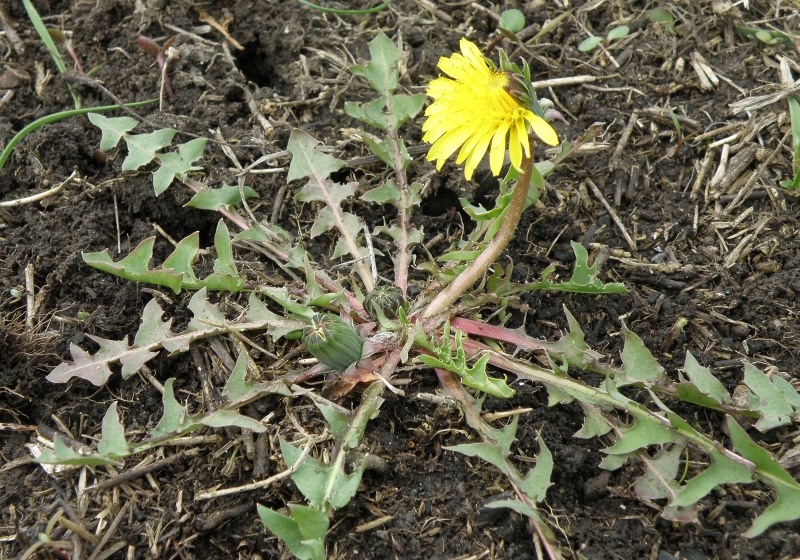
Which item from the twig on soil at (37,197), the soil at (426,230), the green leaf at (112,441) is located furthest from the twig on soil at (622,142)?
the twig on soil at (37,197)

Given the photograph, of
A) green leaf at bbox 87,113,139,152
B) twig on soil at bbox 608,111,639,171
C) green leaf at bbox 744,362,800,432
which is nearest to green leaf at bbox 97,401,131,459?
green leaf at bbox 87,113,139,152

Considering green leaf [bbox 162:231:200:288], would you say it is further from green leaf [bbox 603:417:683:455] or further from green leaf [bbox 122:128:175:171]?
green leaf [bbox 603:417:683:455]

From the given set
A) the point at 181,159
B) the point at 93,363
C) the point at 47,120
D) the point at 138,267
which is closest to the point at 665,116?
the point at 181,159

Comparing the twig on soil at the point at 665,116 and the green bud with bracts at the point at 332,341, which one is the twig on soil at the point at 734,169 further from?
the green bud with bracts at the point at 332,341

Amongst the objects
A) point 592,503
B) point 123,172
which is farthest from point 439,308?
point 123,172

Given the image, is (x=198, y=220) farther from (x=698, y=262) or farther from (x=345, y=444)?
(x=698, y=262)

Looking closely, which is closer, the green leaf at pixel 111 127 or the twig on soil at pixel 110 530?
the twig on soil at pixel 110 530
